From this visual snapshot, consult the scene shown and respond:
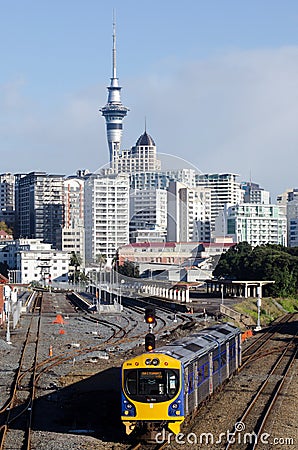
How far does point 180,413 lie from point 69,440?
1885 millimetres

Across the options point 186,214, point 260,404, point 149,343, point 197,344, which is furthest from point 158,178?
point 149,343

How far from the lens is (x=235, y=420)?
14.9m

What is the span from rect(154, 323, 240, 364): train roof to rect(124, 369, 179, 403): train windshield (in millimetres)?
493

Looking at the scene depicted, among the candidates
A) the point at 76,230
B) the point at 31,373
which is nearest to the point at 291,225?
the point at 76,230

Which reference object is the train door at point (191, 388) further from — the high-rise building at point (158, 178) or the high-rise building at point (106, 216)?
the high-rise building at point (106, 216)

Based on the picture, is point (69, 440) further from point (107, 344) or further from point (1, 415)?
point (107, 344)

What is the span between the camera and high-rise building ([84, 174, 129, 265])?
447ft

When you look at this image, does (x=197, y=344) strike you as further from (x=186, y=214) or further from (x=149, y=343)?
(x=186, y=214)

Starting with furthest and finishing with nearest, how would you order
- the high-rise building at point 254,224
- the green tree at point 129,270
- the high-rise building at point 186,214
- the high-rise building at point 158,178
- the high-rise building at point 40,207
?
the high-rise building at point 40,207 → the high-rise building at point 254,224 → the high-rise building at point 186,214 → the green tree at point 129,270 → the high-rise building at point 158,178

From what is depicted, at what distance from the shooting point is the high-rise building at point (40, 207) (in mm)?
171000

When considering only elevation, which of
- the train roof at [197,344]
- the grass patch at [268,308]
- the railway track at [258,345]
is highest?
the train roof at [197,344]

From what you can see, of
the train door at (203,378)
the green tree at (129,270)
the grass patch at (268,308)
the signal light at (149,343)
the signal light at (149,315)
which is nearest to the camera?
the train door at (203,378)

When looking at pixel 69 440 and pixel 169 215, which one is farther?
pixel 169 215

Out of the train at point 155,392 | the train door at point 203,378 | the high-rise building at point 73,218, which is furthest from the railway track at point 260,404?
the high-rise building at point 73,218
